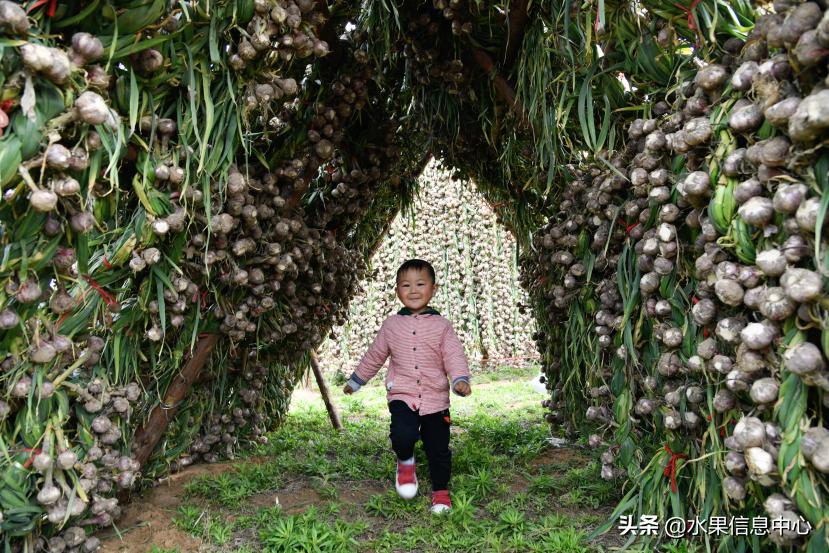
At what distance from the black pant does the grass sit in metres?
0.11

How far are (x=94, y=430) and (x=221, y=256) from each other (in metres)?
0.56

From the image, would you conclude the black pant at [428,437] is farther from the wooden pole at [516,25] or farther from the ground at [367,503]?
the wooden pole at [516,25]

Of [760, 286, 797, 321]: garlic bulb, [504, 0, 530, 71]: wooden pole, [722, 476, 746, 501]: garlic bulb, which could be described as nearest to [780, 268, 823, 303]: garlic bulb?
[760, 286, 797, 321]: garlic bulb

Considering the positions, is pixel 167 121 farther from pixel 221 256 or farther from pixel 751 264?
pixel 751 264

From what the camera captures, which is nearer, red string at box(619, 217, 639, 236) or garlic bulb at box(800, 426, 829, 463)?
garlic bulb at box(800, 426, 829, 463)

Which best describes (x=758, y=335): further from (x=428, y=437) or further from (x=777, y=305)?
(x=428, y=437)

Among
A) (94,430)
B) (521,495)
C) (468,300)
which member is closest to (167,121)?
(94,430)

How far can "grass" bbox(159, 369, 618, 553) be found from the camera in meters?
1.84

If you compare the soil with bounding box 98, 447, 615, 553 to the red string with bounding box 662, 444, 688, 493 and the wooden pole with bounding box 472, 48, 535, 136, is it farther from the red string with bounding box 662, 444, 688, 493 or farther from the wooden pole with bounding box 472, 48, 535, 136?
the wooden pole with bounding box 472, 48, 535, 136

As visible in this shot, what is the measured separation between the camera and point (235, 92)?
62.9 inches

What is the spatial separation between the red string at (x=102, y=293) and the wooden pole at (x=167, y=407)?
0.49 m

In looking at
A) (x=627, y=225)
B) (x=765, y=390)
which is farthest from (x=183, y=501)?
→ (x=765, y=390)

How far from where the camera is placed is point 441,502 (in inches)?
84.9

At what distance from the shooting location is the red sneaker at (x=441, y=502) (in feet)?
6.91
